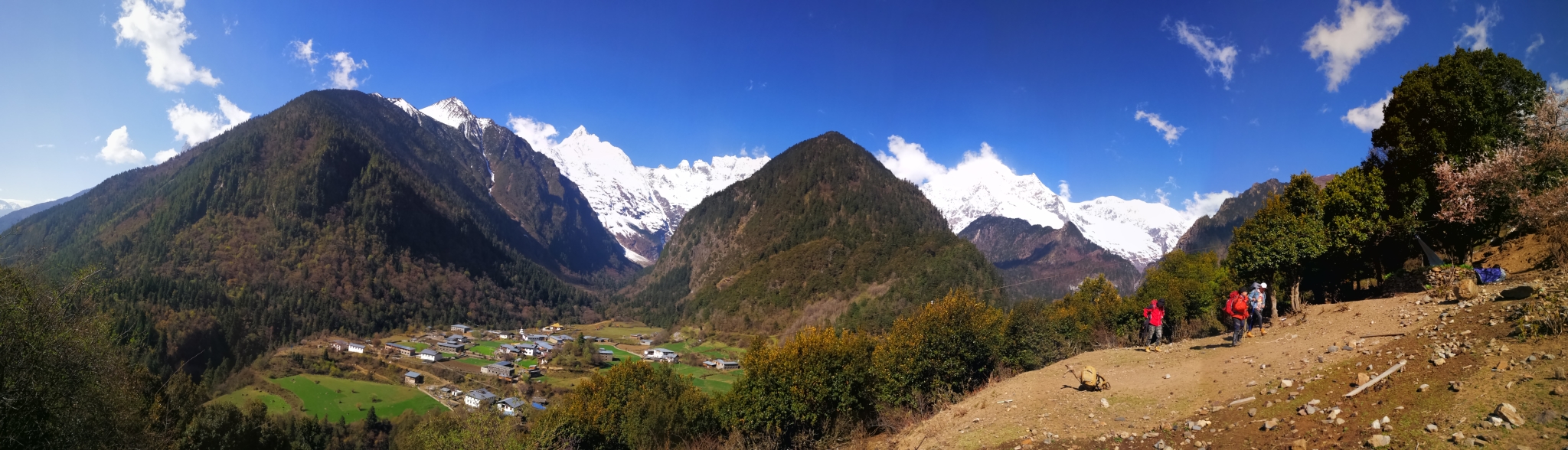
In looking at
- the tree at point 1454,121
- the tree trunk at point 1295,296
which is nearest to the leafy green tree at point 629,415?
the tree trunk at point 1295,296

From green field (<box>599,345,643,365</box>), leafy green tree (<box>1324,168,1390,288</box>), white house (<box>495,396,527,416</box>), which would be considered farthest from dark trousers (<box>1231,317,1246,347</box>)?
green field (<box>599,345,643,365</box>)

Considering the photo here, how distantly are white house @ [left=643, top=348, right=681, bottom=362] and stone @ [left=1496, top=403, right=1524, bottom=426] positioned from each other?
13002cm

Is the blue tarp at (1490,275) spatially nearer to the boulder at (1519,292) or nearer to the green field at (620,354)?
the boulder at (1519,292)

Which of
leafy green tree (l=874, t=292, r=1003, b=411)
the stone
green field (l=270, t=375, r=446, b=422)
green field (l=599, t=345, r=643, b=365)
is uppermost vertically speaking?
the stone

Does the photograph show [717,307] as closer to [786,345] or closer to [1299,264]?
[786,345]

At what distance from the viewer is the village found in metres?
97.9

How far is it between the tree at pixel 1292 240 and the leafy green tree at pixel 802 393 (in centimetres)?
2401

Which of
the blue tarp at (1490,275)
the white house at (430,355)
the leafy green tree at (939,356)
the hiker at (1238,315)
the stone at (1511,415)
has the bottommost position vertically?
the white house at (430,355)

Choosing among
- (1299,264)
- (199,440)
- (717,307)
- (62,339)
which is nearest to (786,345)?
(1299,264)

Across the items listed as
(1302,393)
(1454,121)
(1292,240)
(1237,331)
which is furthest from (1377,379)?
(1454,121)

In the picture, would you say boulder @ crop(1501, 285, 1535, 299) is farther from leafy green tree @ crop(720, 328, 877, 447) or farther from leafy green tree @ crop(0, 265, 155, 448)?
leafy green tree @ crop(0, 265, 155, 448)

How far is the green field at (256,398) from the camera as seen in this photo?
88.6m

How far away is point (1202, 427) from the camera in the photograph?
14.1 metres

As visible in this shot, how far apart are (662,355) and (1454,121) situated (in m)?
129
